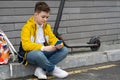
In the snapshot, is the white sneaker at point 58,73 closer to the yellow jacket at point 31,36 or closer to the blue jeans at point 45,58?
the blue jeans at point 45,58

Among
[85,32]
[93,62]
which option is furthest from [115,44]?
[93,62]

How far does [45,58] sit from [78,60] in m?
1.53

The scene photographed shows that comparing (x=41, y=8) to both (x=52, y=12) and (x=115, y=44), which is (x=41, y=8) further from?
(x=115, y=44)

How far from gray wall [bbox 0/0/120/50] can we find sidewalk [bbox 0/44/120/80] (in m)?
0.51

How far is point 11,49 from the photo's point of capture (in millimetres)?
5891

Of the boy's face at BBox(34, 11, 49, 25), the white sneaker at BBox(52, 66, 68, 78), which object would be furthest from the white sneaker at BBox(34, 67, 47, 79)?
the boy's face at BBox(34, 11, 49, 25)

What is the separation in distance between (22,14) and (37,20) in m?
1.26

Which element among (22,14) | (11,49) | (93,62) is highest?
(22,14)

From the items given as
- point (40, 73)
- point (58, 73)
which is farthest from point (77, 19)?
point (40, 73)

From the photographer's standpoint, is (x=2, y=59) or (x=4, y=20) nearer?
(x=2, y=59)

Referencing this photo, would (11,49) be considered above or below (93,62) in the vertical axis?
above

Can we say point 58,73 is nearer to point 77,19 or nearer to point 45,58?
point 45,58

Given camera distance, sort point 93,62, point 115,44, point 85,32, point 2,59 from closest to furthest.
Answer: point 2,59
point 93,62
point 85,32
point 115,44

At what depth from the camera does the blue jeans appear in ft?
18.6
